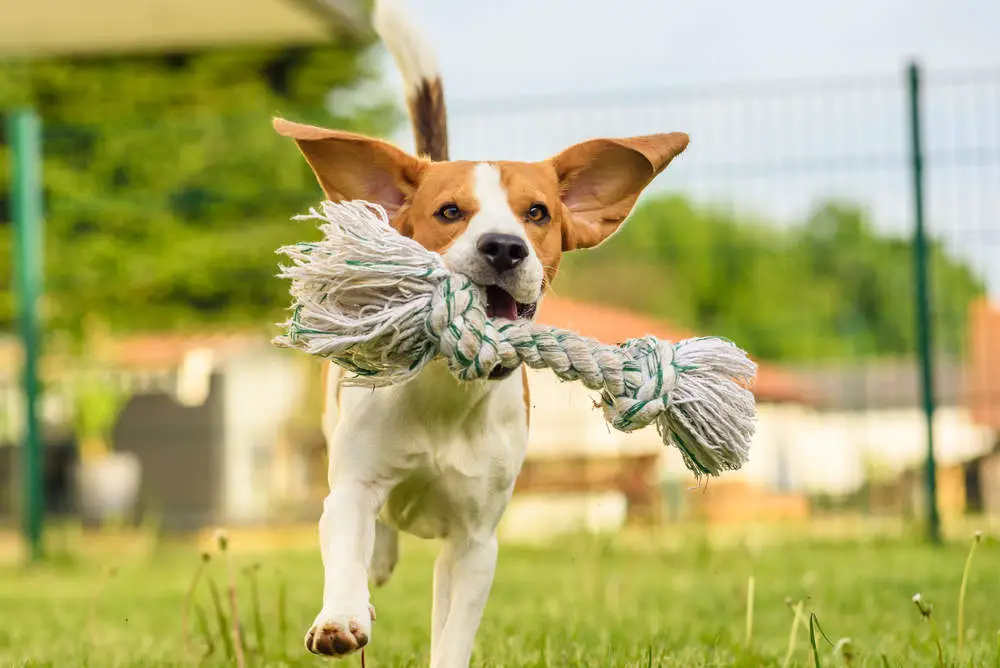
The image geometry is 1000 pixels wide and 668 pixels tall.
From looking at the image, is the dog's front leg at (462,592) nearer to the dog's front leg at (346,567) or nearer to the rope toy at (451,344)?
the dog's front leg at (346,567)

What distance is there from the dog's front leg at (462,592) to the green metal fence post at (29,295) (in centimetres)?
561

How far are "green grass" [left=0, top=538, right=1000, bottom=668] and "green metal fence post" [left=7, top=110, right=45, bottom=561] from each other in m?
0.47

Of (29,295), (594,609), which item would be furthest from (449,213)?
(29,295)

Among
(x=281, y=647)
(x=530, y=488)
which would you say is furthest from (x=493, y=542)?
(x=530, y=488)

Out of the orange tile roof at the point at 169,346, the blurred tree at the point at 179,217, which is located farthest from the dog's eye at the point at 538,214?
the orange tile roof at the point at 169,346

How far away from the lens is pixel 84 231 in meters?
16.4

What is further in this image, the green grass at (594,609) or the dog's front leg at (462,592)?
the green grass at (594,609)

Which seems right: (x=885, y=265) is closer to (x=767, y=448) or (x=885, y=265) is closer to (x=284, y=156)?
(x=767, y=448)

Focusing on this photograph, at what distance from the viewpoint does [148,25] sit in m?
16.9

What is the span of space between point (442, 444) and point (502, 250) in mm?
508

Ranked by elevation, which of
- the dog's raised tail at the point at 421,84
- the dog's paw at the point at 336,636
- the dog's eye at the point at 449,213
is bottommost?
the dog's paw at the point at 336,636

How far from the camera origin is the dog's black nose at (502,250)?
2473 millimetres

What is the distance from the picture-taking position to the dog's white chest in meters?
2.73

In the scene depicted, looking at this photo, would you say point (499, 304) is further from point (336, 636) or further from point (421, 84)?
point (421, 84)
